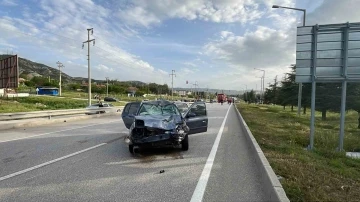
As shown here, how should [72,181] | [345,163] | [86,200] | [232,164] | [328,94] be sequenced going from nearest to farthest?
[86,200]
[72,181]
[232,164]
[345,163]
[328,94]

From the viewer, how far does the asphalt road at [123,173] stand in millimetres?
4660

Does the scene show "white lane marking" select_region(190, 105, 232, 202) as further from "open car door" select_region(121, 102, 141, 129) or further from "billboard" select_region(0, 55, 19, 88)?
"billboard" select_region(0, 55, 19, 88)

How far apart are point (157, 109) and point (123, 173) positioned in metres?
3.79

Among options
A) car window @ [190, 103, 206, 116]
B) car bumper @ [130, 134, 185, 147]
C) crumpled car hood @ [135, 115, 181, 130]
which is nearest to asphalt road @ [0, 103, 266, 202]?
car bumper @ [130, 134, 185, 147]

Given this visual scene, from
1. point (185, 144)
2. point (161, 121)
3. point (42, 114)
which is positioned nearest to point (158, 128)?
point (161, 121)

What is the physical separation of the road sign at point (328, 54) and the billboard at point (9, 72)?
86.1 feet

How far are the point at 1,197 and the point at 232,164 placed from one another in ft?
15.8

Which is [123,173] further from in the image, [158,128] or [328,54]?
[328,54]

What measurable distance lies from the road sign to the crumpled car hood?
494 cm

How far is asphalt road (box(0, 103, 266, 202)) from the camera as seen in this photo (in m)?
4.66

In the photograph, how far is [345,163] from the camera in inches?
306

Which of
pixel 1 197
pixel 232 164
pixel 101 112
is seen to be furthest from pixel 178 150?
pixel 101 112

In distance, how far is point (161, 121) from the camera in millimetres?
8070

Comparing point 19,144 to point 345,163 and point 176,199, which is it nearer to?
point 176,199
